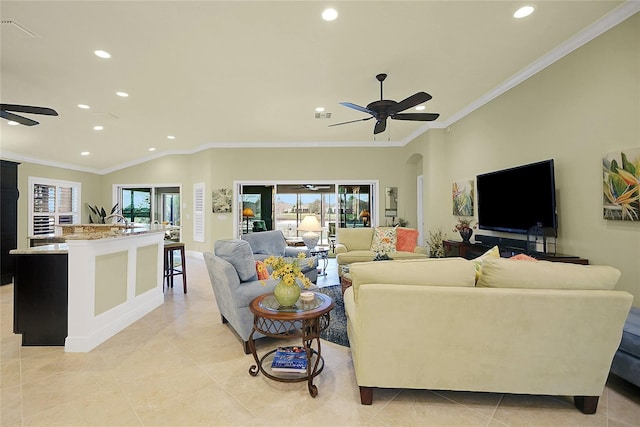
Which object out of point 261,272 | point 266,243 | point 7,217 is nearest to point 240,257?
point 261,272

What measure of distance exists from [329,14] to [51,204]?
8.34 meters

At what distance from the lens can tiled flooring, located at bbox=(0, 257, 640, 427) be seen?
1831 mm

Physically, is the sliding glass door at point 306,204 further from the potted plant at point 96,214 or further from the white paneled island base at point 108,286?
the potted plant at point 96,214

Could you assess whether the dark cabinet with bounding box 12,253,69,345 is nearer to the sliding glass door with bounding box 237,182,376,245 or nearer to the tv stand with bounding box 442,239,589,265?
the sliding glass door with bounding box 237,182,376,245

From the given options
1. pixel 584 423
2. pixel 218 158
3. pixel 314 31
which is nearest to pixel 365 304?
pixel 584 423

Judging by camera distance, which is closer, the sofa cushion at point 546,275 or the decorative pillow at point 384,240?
the sofa cushion at point 546,275

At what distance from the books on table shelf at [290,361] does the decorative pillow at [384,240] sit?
11.6ft

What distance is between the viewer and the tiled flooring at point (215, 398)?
1831mm

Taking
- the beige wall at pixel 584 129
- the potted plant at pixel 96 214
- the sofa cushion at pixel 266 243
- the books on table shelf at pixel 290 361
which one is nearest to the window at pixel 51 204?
the potted plant at pixel 96 214

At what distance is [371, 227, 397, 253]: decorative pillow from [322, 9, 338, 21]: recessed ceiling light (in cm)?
397

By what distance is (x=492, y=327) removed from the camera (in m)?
1.81

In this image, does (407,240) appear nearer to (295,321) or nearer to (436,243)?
(436,243)

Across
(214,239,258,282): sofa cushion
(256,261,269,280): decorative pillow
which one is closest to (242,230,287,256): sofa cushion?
(256,261,269,280): decorative pillow

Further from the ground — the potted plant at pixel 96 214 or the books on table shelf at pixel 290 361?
the potted plant at pixel 96 214
